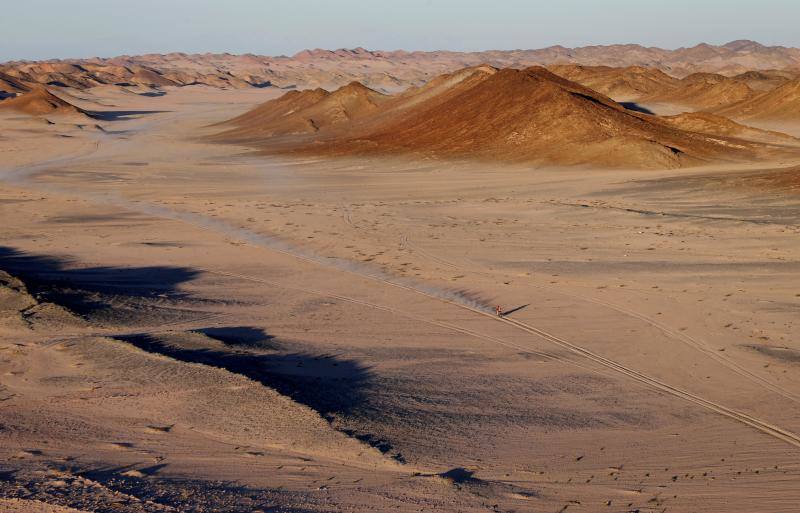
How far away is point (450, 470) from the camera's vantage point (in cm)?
688

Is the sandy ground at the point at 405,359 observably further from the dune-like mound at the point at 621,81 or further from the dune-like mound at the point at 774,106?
the dune-like mound at the point at 621,81

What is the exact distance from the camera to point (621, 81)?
82250 mm

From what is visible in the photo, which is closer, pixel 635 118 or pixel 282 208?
pixel 282 208

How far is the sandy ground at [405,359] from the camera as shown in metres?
6.61

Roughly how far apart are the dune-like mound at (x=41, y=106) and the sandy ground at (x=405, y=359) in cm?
4815

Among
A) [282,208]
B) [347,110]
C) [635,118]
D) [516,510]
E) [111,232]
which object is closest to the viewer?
[516,510]

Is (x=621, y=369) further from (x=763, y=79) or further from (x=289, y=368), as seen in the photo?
(x=763, y=79)

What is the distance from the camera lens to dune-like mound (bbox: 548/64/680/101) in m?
79.7

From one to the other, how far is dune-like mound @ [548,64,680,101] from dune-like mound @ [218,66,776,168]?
33347 mm

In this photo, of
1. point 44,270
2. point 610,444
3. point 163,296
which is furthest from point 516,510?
point 44,270

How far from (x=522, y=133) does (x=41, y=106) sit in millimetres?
46074

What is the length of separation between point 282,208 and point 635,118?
21.8 m

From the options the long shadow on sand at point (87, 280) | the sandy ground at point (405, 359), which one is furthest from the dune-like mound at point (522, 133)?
the long shadow on sand at point (87, 280)

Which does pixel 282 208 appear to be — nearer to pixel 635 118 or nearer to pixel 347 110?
pixel 635 118
